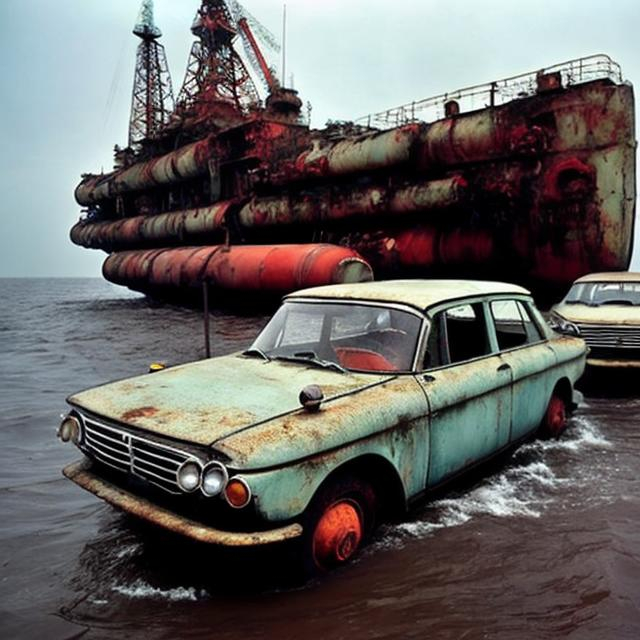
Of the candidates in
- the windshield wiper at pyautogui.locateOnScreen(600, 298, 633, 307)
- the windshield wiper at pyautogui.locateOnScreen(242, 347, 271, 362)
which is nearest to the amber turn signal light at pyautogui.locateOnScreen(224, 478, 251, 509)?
the windshield wiper at pyautogui.locateOnScreen(242, 347, 271, 362)

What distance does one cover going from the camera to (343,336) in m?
4.24

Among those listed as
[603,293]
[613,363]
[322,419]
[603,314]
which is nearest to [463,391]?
[322,419]

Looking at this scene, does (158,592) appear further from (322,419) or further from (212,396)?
(322,419)

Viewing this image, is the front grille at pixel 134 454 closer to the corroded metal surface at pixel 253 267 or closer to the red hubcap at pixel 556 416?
the red hubcap at pixel 556 416

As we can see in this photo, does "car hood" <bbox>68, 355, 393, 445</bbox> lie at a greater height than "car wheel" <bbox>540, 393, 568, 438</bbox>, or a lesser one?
greater

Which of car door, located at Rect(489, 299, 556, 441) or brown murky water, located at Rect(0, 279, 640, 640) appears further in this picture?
car door, located at Rect(489, 299, 556, 441)

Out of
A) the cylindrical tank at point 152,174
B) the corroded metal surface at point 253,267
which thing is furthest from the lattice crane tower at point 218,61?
the corroded metal surface at point 253,267

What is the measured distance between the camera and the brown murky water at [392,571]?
2855 millimetres

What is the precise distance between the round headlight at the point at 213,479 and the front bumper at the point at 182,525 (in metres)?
0.22

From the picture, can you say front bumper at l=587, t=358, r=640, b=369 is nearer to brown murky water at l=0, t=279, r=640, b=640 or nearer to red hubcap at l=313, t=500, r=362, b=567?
brown murky water at l=0, t=279, r=640, b=640

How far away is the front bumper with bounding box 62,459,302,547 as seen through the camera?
8.94ft

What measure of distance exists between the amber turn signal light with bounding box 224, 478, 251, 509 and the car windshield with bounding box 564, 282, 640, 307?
728cm

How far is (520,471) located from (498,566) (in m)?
1.67

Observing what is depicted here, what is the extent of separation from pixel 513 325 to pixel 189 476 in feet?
11.7
